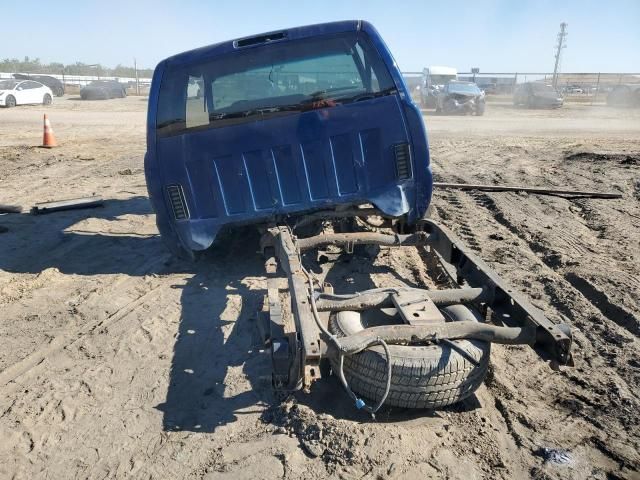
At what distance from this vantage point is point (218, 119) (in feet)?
15.7

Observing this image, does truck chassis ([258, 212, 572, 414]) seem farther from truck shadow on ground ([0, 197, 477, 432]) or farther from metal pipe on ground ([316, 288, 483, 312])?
truck shadow on ground ([0, 197, 477, 432])

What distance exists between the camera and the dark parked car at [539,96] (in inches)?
1164

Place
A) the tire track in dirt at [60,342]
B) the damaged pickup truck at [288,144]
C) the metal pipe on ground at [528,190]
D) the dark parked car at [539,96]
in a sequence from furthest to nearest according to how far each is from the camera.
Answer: the dark parked car at [539,96] → the metal pipe on ground at [528,190] → the damaged pickup truck at [288,144] → the tire track in dirt at [60,342]

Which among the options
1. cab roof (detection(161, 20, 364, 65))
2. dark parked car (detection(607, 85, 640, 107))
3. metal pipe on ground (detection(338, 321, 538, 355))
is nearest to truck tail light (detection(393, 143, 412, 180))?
cab roof (detection(161, 20, 364, 65))

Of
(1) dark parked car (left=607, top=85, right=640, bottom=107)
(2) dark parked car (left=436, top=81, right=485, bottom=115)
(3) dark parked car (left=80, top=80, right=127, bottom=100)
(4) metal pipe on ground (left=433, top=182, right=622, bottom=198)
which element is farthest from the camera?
(3) dark parked car (left=80, top=80, right=127, bottom=100)

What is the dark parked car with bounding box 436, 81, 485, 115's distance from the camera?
982 inches

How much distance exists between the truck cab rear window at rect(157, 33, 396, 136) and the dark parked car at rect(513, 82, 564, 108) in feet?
92.6

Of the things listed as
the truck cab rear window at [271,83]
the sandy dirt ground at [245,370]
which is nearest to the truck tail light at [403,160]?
the truck cab rear window at [271,83]

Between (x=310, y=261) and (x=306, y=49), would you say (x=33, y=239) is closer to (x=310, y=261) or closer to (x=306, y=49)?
(x=310, y=261)

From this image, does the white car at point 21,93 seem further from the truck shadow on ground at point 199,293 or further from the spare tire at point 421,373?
the spare tire at point 421,373

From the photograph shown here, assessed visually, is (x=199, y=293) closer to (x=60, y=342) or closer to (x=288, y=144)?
(x=60, y=342)

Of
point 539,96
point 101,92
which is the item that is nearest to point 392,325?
point 539,96

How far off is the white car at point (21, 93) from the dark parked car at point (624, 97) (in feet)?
107

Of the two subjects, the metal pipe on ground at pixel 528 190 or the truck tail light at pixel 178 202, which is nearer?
the truck tail light at pixel 178 202
